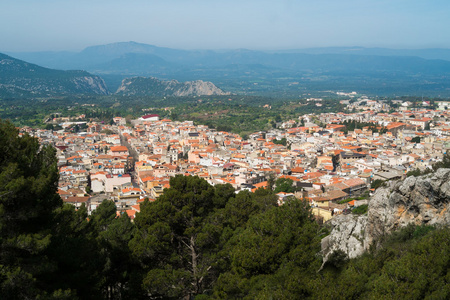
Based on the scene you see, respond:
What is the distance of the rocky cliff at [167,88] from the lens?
470ft

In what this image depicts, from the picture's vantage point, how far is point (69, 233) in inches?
404

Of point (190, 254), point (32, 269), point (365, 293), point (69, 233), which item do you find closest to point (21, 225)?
point (32, 269)

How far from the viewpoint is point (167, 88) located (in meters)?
149

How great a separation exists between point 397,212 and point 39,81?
139876 mm

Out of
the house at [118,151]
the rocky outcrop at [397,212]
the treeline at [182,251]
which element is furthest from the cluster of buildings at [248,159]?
the treeline at [182,251]

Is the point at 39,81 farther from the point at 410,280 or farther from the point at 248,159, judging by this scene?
the point at 410,280

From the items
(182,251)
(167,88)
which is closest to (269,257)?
(182,251)

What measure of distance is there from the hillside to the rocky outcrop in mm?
119350

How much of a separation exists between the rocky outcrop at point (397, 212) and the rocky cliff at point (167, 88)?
128 meters

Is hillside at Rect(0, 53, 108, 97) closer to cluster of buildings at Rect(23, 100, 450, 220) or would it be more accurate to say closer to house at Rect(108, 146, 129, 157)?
cluster of buildings at Rect(23, 100, 450, 220)

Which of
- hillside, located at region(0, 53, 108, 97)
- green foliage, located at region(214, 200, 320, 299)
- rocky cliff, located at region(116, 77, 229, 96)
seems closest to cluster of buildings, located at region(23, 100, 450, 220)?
green foliage, located at region(214, 200, 320, 299)

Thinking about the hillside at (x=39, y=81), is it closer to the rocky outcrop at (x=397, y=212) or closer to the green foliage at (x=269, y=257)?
the rocky outcrop at (x=397, y=212)

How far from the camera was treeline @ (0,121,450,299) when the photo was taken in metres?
7.29

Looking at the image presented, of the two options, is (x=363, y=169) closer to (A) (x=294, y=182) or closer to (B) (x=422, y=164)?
(B) (x=422, y=164)
